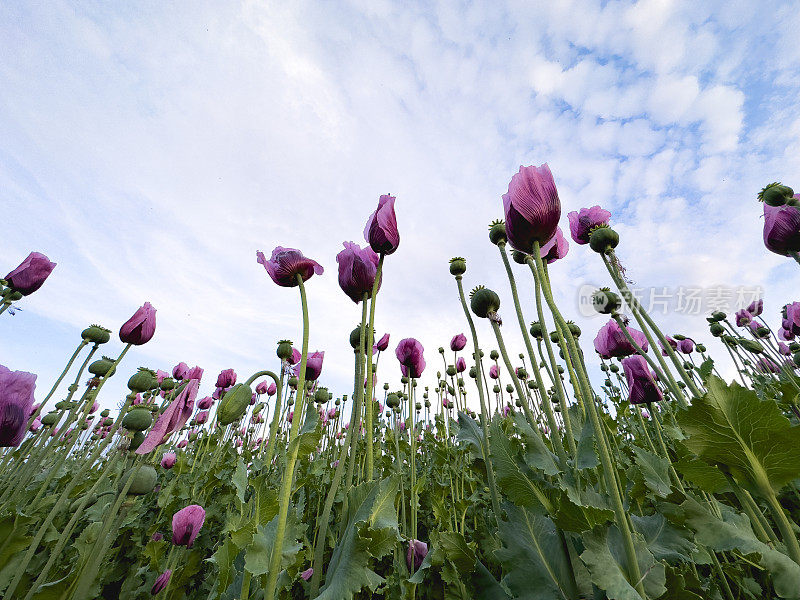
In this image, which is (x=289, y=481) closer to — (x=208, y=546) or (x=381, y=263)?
(x=381, y=263)

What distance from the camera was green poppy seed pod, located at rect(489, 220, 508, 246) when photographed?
1630 millimetres

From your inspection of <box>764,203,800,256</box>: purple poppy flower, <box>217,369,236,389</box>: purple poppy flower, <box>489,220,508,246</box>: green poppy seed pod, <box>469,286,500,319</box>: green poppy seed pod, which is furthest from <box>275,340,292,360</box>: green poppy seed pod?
<box>764,203,800,256</box>: purple poppy flower

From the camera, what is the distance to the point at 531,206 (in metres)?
1.20

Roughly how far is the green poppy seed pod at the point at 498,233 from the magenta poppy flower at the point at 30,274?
2994 mm

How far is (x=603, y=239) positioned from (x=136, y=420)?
2406 millimetres

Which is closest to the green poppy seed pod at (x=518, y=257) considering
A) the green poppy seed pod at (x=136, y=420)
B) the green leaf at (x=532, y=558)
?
the green leaf at (x=532, y=558)

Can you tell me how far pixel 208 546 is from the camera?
281 centimetres

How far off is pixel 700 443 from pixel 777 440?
14 centimetres

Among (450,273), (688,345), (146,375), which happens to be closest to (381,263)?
(450,273)

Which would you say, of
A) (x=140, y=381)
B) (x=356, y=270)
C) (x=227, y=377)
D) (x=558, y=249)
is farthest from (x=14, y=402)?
(x=227, y=377)

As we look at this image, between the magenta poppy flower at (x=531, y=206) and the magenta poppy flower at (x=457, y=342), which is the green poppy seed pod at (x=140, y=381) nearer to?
the magenta poppy flower at (x=531, y=206)

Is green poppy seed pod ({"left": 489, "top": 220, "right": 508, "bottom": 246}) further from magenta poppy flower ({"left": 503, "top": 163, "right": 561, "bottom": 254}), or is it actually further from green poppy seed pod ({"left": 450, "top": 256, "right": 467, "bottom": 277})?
→ magenta poppy flower ({"left": 503, "top": 163, "right": 561, "bottom": 254})

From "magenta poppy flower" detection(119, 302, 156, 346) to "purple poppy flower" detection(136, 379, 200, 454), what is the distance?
2.53 feet

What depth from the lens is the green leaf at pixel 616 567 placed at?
723 mm
